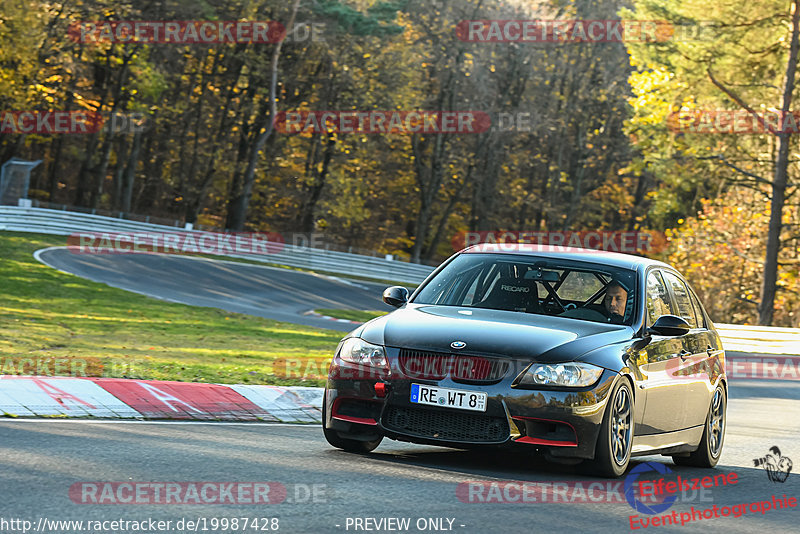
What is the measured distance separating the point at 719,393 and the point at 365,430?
12.1ft

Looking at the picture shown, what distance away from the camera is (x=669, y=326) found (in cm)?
811

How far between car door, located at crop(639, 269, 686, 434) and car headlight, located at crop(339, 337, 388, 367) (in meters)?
1.88

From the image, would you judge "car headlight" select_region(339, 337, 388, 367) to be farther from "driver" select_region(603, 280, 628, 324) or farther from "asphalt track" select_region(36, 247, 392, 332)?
"asphalt track" select_region(36, 247, 392, 332)

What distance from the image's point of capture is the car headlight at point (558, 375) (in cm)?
712

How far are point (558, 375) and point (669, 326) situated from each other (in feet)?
4.41

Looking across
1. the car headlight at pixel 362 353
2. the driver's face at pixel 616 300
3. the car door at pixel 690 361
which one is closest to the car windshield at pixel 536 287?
the driver's face at pixel 616 300

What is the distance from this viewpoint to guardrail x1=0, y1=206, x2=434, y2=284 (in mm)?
39812

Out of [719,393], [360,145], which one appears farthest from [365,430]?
[360,145]

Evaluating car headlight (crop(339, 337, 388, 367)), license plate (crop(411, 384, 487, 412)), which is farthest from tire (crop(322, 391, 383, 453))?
license plate (crop(411, 384, 487, 412))

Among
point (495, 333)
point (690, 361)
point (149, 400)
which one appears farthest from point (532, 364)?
point (149, 400)

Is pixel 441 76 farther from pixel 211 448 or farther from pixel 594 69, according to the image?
pixel 211 448

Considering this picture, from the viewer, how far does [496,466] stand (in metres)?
7.82

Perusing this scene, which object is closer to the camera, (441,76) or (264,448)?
(264,448)

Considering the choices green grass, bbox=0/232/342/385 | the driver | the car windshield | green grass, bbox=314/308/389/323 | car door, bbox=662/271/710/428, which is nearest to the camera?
the driver
